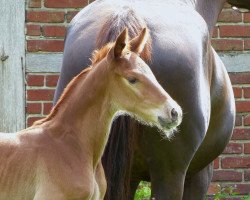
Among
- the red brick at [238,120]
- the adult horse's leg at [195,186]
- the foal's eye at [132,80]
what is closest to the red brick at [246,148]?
the red brick at [238,120]

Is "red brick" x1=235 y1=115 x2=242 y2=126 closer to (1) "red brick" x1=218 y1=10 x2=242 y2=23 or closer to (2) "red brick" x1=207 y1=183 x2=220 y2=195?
(2) "red brick" x1=207 y1=183 x2=220 y2=195

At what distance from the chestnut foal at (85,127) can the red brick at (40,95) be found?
272cm

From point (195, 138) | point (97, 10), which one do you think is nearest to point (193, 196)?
point (195, 138)

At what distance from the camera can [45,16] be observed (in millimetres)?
6668

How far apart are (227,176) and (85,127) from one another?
10.4 ft

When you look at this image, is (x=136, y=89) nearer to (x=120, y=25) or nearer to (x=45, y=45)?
(x=120, y=25)

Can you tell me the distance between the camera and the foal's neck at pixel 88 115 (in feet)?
12.8

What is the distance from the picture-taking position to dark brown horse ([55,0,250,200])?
4273 millimetres

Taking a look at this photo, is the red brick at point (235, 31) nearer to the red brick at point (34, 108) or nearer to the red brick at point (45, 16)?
the red brick at point (45, 16)

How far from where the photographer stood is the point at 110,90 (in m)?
3.90

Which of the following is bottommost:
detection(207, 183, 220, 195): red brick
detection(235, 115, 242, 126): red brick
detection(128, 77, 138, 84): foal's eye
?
detection(207, 183, 220, 195): red brick

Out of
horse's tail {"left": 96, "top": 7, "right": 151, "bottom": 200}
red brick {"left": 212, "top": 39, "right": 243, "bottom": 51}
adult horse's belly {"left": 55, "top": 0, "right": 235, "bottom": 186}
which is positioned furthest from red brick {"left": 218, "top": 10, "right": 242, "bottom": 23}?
horse's tail {"left": 96, "top": 7, "right": 151, "bottom": 200}

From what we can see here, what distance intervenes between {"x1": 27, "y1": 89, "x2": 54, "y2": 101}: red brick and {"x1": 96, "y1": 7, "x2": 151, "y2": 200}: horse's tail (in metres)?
2.40

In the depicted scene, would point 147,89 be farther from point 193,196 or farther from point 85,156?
point 193,196
